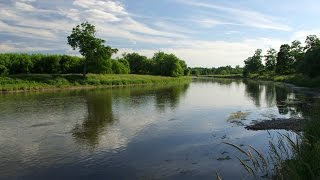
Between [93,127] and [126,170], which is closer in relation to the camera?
[126,170]

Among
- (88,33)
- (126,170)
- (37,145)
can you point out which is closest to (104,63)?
(88,33)

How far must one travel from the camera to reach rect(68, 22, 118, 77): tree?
272 ft

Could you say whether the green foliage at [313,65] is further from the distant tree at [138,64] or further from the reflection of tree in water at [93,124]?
the distant tree at [138,64]

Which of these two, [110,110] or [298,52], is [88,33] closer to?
[110,110]

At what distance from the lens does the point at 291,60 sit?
5167 inches

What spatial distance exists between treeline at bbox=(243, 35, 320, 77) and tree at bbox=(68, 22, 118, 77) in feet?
145

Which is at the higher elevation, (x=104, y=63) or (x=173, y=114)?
(x=104, y=63)

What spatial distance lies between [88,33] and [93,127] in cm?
5821

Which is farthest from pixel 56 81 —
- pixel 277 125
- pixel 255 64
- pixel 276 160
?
pixel 255 64

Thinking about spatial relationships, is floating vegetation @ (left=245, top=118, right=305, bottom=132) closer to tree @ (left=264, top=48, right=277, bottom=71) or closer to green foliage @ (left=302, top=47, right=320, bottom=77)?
green foliage @ (left=302, top=47, right=320, bottom=77)

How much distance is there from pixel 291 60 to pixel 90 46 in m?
78.9

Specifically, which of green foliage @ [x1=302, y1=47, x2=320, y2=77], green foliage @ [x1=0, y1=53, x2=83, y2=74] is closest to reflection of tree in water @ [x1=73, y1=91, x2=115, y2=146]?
green foliage @ [x1=302, y1=47, x2=320, y2=77]

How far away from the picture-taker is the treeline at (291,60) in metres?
72.7

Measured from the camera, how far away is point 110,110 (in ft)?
131
